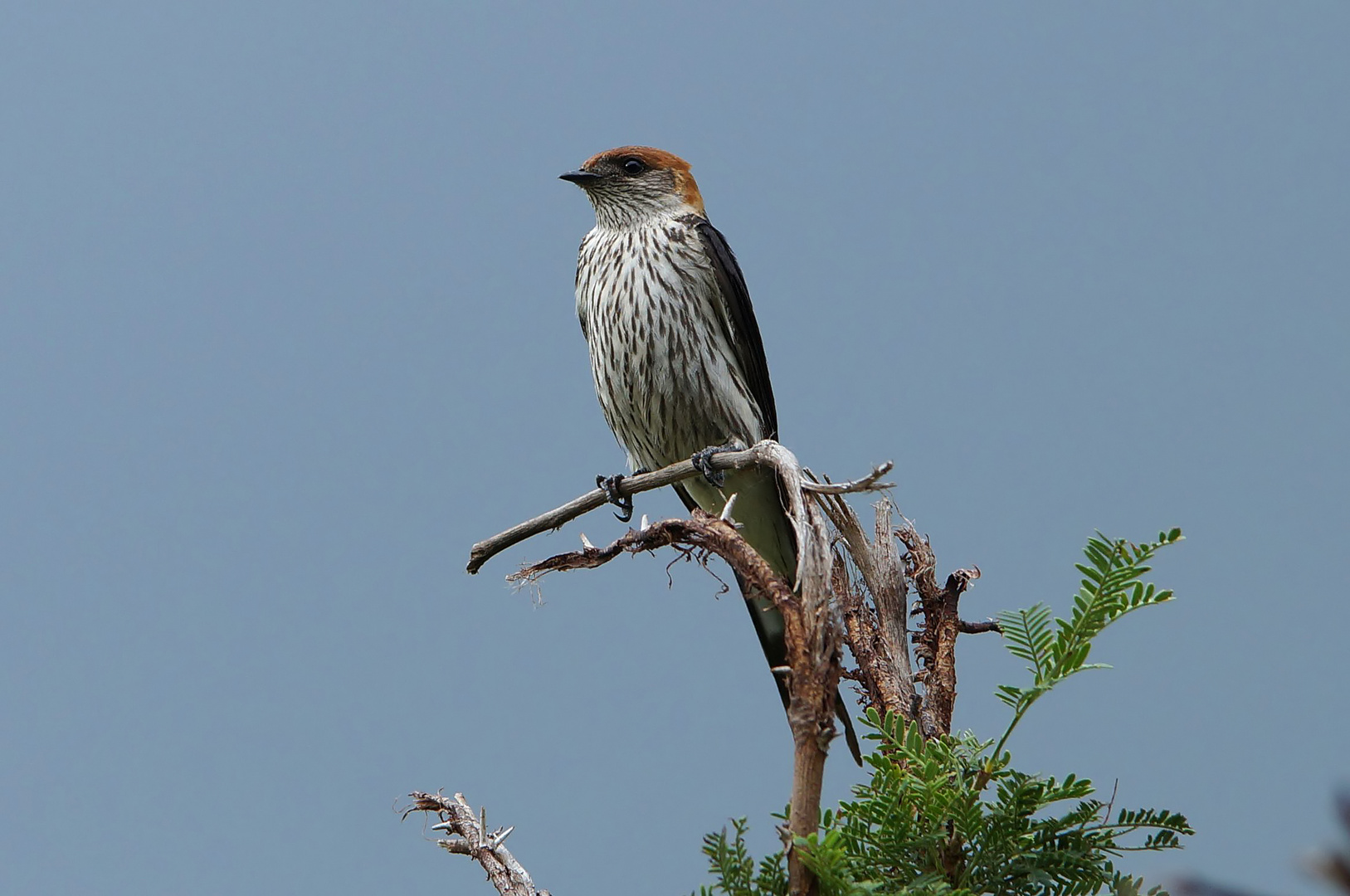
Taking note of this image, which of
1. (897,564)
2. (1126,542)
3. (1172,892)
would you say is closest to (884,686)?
(897,564)

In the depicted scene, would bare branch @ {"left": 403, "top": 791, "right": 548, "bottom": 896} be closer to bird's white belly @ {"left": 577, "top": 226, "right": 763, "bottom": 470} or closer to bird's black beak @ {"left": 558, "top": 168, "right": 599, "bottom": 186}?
bird's white belly @ {"left": 577, "top": 226, "right": 763, "bottom": 470}

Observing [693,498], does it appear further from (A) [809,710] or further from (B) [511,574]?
(A) [809,710]

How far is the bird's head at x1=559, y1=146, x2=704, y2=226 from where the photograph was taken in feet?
16.6

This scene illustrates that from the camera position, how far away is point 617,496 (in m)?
4.11

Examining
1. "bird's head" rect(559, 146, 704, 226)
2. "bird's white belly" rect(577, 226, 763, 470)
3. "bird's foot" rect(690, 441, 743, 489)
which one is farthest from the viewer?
"bird's head" rect(559, 146, 704, 226)

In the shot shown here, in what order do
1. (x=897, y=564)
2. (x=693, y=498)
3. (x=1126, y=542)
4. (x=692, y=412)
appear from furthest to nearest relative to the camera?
(x=693, y=498) < (x=692, y=412) < (x=897, y=564) < (x=1126, y=542)

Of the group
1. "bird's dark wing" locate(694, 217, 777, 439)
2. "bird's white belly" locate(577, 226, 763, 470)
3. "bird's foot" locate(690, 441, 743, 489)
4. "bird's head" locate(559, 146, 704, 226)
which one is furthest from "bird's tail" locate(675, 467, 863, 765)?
"bird's head" locate(559, 146, 704, 226)

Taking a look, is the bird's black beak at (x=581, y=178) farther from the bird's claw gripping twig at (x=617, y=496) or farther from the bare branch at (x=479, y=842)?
the bare branch at (x=479, y=842)

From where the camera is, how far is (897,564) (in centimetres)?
319

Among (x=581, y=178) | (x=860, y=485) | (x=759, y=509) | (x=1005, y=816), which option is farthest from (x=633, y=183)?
(x=1005, y=816)

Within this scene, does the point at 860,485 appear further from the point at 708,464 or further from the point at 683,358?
the point at 683,358

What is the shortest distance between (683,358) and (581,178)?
1133 mm

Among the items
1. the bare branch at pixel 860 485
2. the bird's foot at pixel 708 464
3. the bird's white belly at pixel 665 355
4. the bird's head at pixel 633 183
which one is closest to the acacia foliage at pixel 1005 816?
the bare branch at pixel 860 485

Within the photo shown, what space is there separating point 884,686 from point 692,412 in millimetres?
1799
